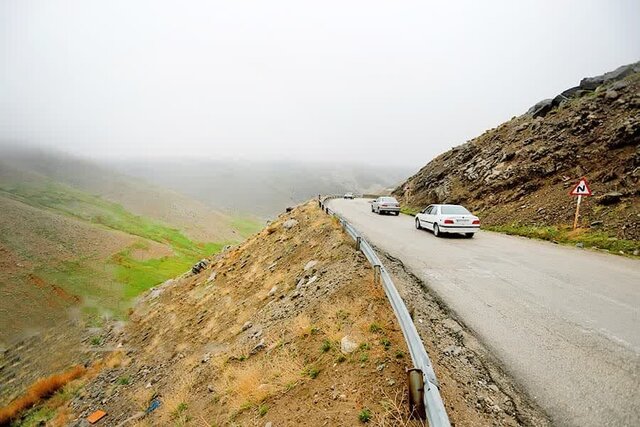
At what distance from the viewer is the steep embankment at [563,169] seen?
48.1 feet

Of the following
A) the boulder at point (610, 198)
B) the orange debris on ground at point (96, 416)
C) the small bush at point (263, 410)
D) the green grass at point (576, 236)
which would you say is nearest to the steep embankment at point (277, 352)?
the small bush at point (263, 410)

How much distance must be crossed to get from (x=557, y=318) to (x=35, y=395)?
74.4 ft

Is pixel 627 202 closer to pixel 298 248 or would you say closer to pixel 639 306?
pixel 639 306

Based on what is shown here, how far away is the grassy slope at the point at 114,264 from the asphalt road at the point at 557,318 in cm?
3030

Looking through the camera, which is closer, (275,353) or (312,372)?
(312,372)

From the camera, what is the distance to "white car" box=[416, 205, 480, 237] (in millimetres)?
14289

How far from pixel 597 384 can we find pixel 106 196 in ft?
445

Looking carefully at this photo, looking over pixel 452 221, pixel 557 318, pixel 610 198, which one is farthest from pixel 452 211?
pixel 557 318

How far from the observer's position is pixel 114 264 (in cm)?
4922

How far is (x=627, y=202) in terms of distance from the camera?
14445 millimetres

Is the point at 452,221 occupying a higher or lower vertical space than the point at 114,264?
higher

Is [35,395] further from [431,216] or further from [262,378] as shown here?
[431,216]

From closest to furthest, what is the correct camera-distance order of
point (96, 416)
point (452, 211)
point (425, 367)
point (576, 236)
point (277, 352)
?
point (425, 367)
point (277, 352)
point (96, 416)
point (576, 236)
point (452, 211)

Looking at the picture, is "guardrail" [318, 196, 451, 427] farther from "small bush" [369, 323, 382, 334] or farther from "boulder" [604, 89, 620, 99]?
"boulder" [604, 89, 620, 99]
